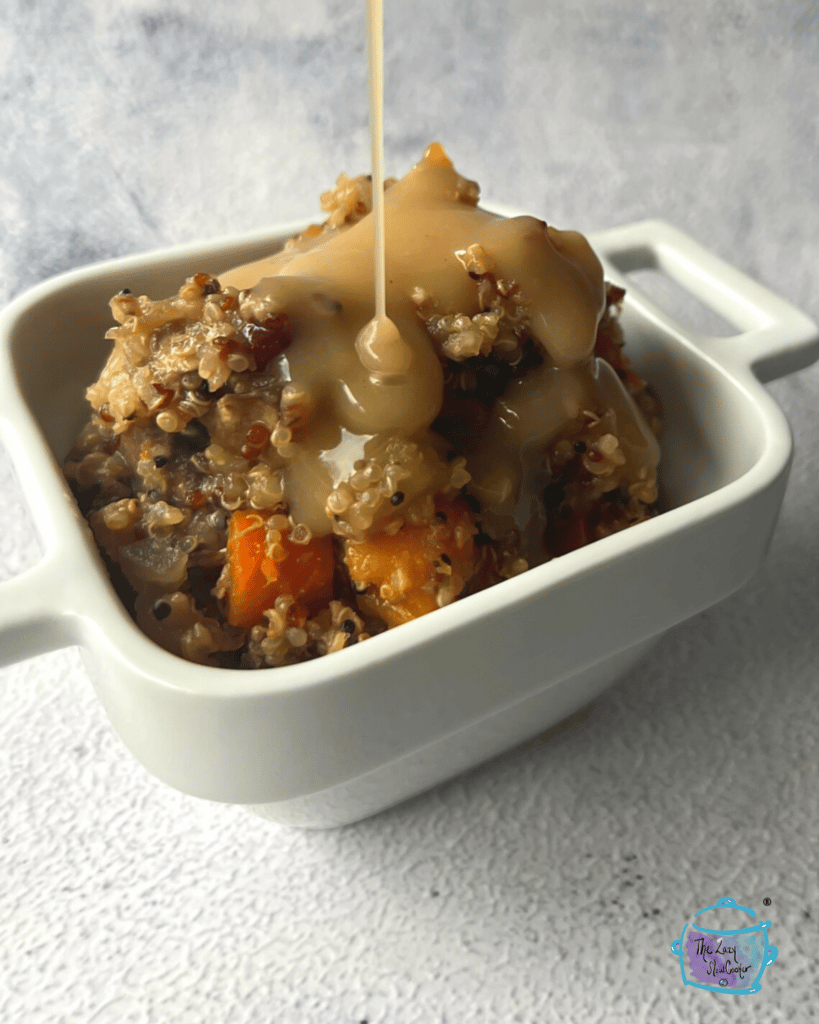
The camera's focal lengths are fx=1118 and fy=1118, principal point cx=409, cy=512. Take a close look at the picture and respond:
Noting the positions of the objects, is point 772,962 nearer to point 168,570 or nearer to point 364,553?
point 364,553

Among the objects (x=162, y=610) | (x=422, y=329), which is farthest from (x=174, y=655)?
(x=422, y=329)

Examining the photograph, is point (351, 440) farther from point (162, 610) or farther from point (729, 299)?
point (729, 299)

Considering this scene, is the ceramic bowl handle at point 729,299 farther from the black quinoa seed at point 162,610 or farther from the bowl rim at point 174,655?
the black quinoa seed at point 162,610

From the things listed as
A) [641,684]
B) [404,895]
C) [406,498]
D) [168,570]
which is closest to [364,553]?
[406,498]

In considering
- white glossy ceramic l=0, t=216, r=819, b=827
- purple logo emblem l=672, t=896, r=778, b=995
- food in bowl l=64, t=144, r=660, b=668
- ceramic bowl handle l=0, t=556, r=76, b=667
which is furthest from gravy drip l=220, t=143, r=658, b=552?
purple logo emblem l=672, t=896, r=778, b=995

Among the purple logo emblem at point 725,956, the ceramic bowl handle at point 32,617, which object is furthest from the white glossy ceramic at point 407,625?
the purple logo emblem at point 725,956

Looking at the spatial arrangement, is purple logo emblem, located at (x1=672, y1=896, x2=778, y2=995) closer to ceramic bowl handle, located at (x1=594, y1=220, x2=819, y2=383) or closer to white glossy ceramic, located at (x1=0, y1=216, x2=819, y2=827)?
white glossy ceramic, located at (x1=0, y1=216, x2=819, y2=827)
